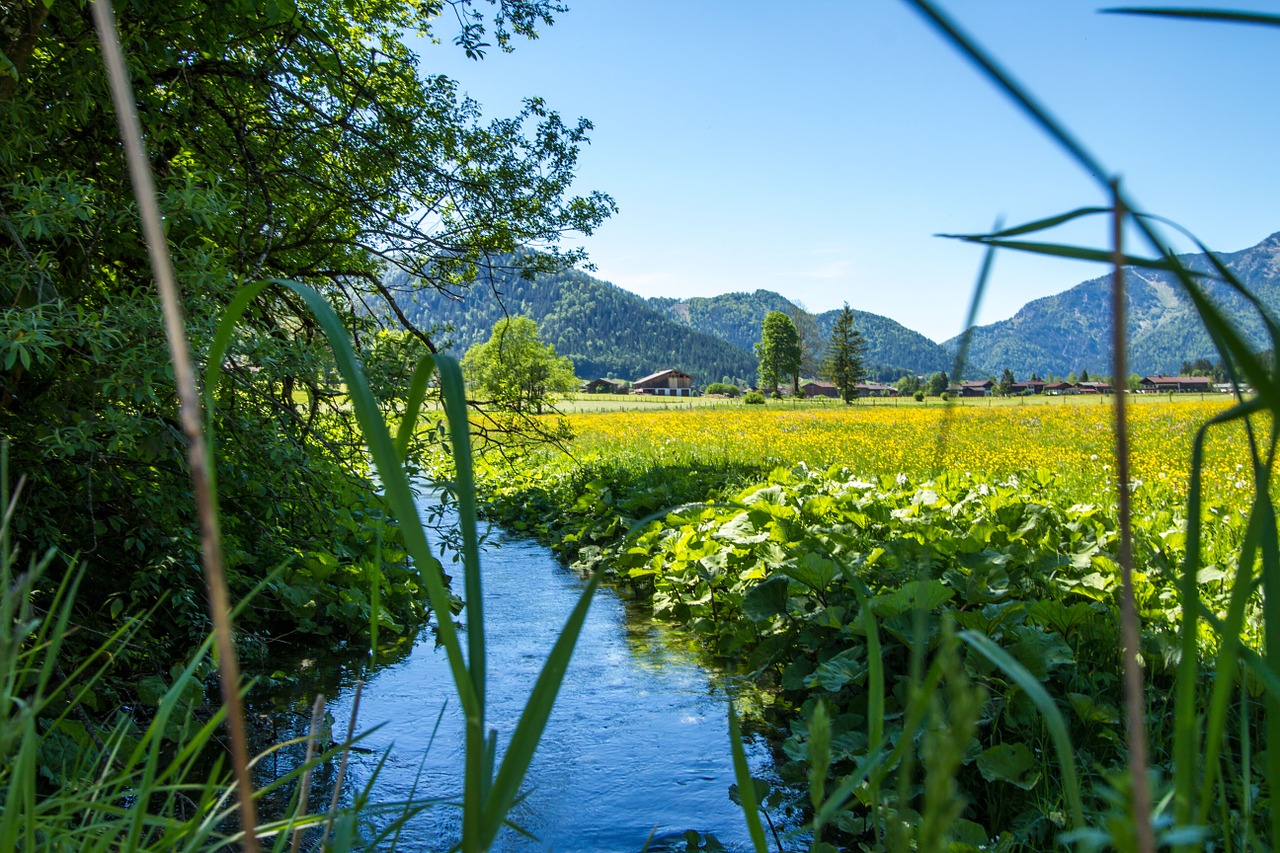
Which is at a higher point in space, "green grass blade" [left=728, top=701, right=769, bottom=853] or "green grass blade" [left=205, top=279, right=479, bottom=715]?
"green grass blade" [left=205, top=279, right=479, bottom=715]

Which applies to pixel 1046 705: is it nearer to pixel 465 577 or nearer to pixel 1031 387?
pixel 465 577

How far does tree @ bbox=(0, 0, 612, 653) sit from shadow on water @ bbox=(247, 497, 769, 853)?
2.62 feet

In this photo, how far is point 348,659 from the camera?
226 inches

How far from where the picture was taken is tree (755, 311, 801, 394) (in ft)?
313

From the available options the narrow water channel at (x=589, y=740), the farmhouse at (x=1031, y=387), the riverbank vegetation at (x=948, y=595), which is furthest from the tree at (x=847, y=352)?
the narrow water channel at (x=589, y=740)

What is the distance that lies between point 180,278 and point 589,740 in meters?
2.91

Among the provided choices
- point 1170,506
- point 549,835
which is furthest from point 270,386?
point 1170,506

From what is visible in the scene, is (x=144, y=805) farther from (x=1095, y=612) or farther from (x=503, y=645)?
(x=503, y=645)

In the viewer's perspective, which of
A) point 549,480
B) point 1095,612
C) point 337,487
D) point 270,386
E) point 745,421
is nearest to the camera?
point 270,386

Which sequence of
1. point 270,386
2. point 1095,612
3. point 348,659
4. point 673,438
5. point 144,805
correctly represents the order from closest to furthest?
point 144,805
point 270,386
point 1095,612
point 348,659
point 673,438

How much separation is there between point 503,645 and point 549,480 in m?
7.79

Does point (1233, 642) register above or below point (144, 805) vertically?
above

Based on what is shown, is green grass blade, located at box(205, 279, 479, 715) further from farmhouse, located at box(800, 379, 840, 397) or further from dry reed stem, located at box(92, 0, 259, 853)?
farmhouse, located at box(800, 379, 840, 397)

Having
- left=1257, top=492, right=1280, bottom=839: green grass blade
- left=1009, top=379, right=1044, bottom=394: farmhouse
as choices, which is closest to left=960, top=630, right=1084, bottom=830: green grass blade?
left=1257, top=492, right=1280, bottom=839: green grass blade
